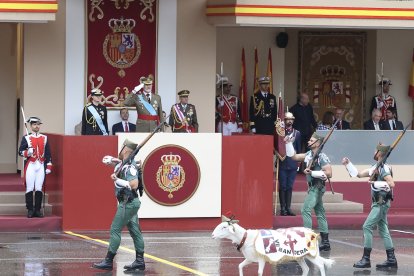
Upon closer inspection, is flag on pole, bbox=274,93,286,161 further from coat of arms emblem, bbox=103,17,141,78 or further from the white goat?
the white goat

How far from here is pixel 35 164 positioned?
23469 millimetres

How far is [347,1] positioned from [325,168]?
6478 mm

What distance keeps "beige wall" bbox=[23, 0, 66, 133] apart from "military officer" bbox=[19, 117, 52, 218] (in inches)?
77.3

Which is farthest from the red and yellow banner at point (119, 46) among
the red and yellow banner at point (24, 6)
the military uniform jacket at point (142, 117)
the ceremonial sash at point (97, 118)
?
the red and yellow banner at point (24, 6)

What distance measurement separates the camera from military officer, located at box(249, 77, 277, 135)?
89.5 ft

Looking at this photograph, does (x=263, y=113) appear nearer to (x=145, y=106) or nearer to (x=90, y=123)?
(x=145, y=106)

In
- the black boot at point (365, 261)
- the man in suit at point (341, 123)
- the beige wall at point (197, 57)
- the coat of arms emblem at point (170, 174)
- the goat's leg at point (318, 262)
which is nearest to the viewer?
the goat's leg at point (318, 262)

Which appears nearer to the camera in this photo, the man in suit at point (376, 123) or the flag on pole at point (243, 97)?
the man in suit at point (376, 123)

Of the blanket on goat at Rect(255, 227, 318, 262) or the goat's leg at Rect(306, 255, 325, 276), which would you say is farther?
the goat's leg at Rect(306, 255, 325, 276)

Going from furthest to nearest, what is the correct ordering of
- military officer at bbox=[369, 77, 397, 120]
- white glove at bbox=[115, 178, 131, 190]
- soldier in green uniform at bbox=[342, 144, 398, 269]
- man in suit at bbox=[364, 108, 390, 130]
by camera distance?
military officer at bbox=[369, 77, 397, 120], man in suit at bbox=[364, 108, 390, 130], soldier in green uniform at bbox=[342, 144, 398, 269], white glove at bbox=[115, 178, 131, 190]

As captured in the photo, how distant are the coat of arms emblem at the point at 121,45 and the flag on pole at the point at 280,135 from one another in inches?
122

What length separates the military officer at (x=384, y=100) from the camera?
2873 cm

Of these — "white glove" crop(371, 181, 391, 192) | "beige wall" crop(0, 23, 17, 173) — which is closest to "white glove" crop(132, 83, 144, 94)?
"beige wall" crop(0, 23, 17, 173)

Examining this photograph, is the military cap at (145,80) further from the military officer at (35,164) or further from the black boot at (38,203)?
the black boot at (38,203)
